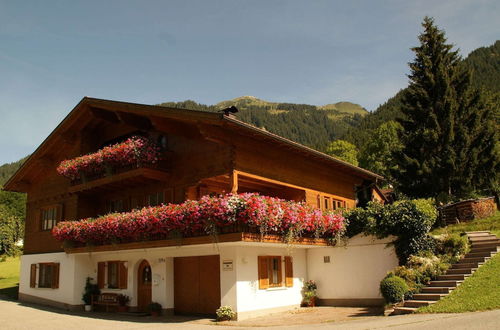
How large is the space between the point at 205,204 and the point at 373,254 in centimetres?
831

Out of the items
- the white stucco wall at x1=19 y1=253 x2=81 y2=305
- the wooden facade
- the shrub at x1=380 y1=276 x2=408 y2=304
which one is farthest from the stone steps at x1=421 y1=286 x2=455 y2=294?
the white stucco wall at x1=19 y1=253 x2=81 y2=305

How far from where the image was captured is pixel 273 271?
1925 cm

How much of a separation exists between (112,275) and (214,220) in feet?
33.0

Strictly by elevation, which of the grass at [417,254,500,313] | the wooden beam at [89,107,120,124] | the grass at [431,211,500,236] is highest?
the wooden beam at [89,107,120,124]

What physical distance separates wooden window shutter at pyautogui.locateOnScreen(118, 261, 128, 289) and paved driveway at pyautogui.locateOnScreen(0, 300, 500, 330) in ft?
5.42

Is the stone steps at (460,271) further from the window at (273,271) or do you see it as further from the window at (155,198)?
the window at (155,198)

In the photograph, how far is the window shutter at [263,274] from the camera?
59.6ft

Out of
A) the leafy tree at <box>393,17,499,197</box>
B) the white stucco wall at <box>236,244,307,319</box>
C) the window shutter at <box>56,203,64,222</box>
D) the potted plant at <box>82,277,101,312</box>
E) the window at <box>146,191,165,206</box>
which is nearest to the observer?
the white stucco wall at <box>236,244,307,319</box>

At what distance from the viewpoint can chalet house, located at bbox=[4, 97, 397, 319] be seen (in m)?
17.4

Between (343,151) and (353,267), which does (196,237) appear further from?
(343,151)

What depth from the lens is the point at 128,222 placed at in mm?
18578

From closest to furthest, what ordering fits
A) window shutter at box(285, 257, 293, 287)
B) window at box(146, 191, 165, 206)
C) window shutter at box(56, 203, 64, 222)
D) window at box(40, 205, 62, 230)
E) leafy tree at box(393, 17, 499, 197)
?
window shutter at box(285, 257, 293, 287) < window at box(146, 191, 165, 206) < window shutter at box(56, 203, 64, 222) < window at box(40, 205, 62, 230) < leafy tree at box(393, 17, 499, 197)

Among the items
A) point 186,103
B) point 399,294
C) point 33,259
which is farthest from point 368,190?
point 186,103

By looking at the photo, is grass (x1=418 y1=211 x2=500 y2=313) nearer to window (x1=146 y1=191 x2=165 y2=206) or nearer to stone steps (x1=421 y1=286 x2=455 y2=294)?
stone steps (x1=421 y1=286 x2=455 y2=294)
